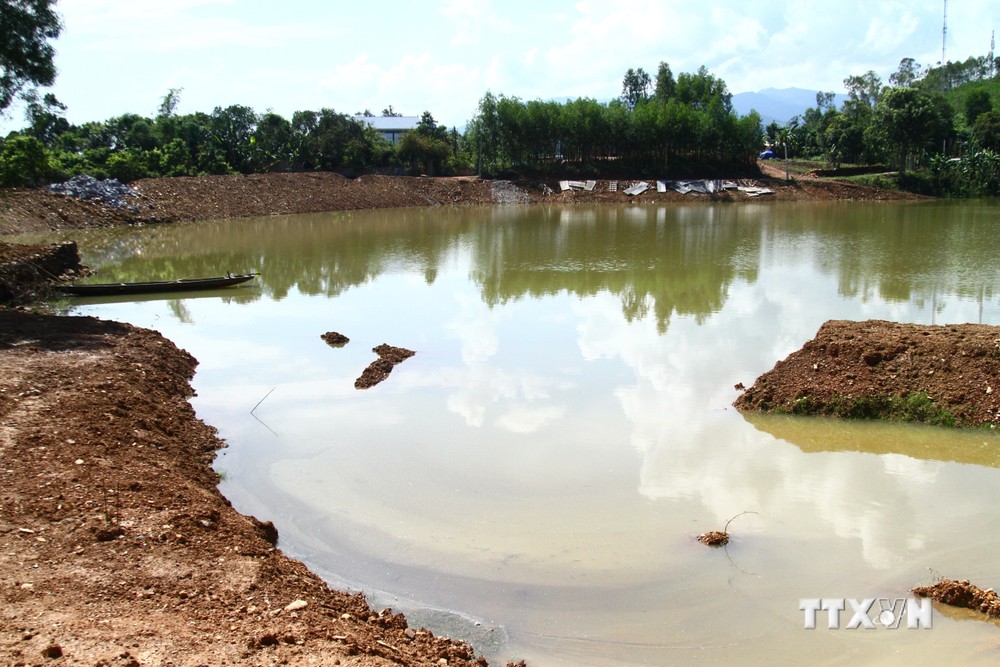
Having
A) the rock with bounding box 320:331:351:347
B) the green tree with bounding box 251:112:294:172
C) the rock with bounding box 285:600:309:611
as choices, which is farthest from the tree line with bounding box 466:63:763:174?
the rock with bounding box 285:600:309:611

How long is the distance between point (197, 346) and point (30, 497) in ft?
29.2

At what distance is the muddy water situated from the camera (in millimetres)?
6188

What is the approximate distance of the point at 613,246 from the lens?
93.8ft

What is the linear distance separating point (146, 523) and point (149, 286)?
1583 centimetres

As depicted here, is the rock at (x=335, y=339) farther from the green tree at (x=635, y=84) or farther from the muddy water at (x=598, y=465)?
the green tree at (x=635, y=84)

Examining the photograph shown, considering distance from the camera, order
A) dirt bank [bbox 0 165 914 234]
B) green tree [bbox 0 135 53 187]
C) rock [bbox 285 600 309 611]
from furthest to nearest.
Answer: dirt bank [bbox 0 165 914 234], green tree [bbox 0 135 53 187], rock [bbox 285 600 309 611]

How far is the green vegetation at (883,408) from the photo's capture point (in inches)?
394

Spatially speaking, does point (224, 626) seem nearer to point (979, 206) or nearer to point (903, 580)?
point (903, 580)
